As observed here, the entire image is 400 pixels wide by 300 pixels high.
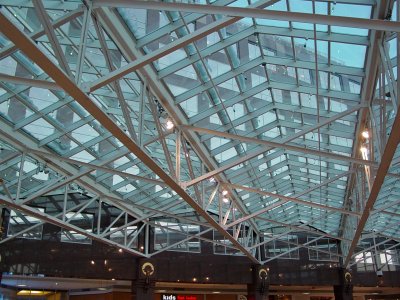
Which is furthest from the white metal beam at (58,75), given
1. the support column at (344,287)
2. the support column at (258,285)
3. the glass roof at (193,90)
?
the support column at (344,287)

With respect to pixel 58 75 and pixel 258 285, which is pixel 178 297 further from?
pixel 58 75

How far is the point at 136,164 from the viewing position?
17.7m

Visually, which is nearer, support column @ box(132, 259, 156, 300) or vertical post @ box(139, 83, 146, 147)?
vertical post @ box(139, 83, 146, 147)

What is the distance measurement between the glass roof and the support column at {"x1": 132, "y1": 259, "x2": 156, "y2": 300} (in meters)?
5.97

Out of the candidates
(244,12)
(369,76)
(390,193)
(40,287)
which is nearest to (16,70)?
(244,12)

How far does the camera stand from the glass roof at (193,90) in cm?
898

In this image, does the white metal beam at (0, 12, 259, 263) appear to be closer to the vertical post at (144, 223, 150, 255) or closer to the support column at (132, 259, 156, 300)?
the support column at (132, 259, 156, 300)

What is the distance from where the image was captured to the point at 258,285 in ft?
91.7

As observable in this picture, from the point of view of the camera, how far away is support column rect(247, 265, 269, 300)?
2778cm

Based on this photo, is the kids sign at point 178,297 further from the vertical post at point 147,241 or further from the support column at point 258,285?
the vertical post at point 147,241

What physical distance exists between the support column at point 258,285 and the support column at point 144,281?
23.7ft

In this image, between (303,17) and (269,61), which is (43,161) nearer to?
(269,61)

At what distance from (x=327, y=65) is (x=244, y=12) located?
227 inches

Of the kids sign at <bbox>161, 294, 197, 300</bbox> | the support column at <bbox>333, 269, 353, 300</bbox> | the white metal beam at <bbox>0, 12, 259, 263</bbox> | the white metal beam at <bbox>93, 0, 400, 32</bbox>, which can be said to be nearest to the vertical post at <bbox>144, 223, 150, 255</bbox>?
the kids sign at <bbox>161, 294, 197, 300</bbox>
